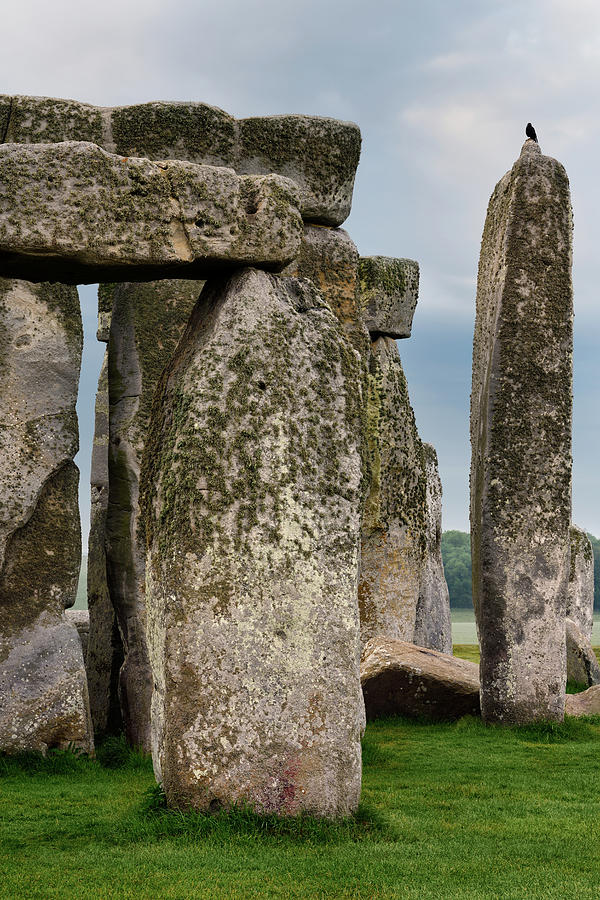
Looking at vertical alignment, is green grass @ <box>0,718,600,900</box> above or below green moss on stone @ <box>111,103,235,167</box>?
below

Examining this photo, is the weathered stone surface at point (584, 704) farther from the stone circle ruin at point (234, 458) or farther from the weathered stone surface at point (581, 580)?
the weathered stone surface at point (581, 580)

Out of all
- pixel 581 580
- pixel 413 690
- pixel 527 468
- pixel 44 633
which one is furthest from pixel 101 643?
pixel 581 580

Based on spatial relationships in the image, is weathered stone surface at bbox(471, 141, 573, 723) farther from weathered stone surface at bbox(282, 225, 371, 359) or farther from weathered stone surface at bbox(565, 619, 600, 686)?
weathered stone surface at bbox(565, 619, 600, 686)

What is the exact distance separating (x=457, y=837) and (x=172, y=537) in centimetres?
218

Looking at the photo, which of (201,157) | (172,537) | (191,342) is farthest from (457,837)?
(201,157)

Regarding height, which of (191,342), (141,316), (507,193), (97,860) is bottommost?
(97,860)

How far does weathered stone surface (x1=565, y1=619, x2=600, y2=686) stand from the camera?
1369 cm

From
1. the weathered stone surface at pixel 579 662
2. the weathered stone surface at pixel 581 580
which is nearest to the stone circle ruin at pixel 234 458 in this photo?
the weathered stone surface at pixel 579 662

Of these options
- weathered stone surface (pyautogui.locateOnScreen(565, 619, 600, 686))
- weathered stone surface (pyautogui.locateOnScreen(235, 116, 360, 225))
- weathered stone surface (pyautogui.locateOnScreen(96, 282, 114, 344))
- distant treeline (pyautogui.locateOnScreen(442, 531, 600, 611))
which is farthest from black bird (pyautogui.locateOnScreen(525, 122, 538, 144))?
distant treeline (pyautogui.locateOnScreen(442, 531, 600, 611))

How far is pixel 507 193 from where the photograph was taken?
965cm

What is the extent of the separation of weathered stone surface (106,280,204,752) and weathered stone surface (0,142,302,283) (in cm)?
321

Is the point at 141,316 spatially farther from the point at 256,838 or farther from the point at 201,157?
the point at 256,838

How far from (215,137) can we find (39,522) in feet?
12.1

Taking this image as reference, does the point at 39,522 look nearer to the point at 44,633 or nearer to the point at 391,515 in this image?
the point at 44,633
